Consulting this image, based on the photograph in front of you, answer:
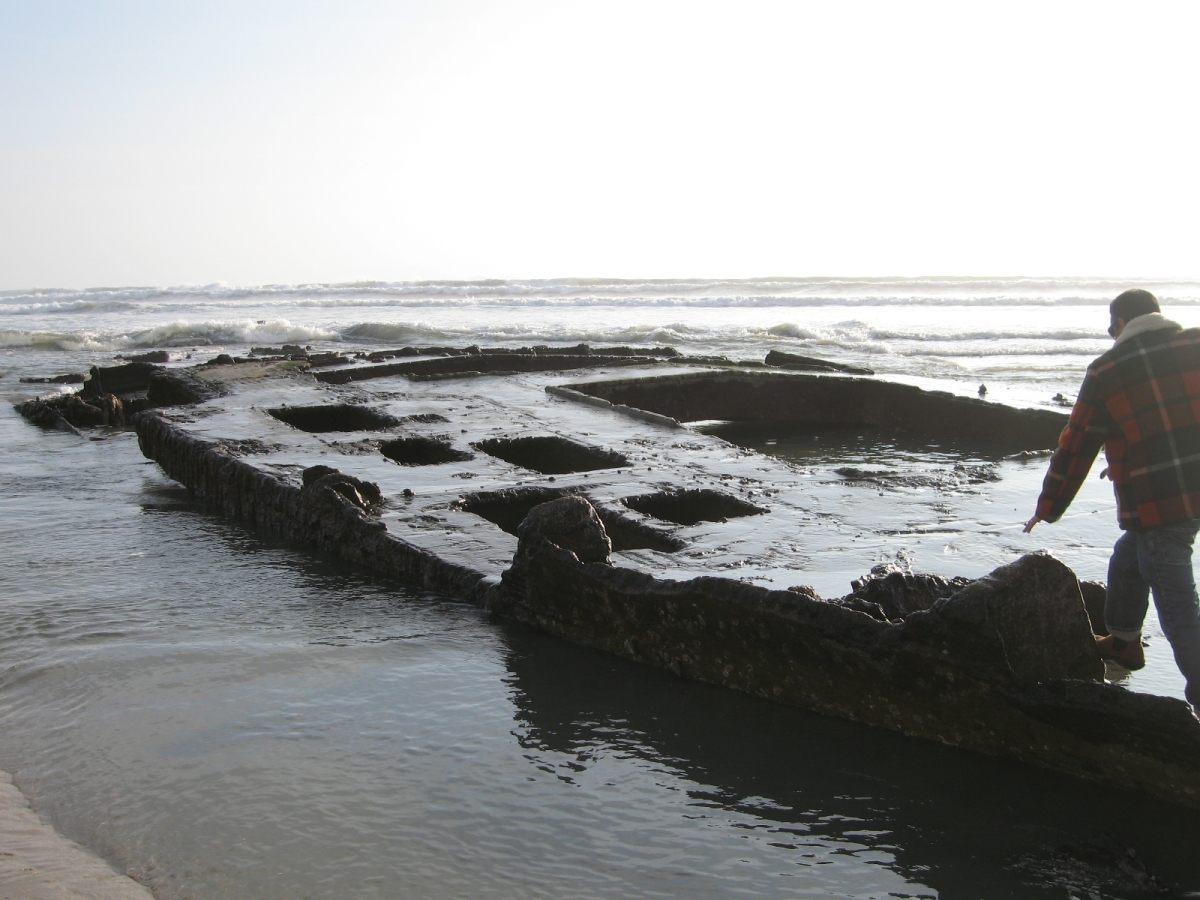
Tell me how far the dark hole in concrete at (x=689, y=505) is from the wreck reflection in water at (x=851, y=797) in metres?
1.94

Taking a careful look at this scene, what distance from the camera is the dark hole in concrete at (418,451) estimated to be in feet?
24.5

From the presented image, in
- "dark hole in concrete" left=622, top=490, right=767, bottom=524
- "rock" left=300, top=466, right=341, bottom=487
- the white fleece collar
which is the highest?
the white fleece collar

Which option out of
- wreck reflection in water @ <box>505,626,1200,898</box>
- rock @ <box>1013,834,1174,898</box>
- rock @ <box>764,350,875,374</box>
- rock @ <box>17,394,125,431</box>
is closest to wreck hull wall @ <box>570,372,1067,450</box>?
rock @ <box>764,350,875,374</box>

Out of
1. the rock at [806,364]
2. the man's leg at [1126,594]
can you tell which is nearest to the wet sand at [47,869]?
the man's leg at [1126,594]

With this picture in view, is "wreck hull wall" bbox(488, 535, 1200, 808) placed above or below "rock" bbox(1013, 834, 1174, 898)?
above

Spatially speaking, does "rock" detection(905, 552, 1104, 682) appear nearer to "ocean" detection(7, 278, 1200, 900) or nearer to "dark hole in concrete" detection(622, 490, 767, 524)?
"ocean" detection(7, 278, 1200, 900)

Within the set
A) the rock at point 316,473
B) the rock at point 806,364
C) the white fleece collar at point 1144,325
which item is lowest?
the rock at point 316,473

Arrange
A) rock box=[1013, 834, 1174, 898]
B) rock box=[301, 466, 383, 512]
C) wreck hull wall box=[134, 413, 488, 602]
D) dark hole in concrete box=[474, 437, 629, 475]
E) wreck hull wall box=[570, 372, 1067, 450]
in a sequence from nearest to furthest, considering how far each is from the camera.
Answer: rock box=[1013, 834, 1174, 898] < wreck hull wall box=[134, 413, 488, 602] < rock box=[301, 466, 383, 512] < dark hole in concrete box=[474, 437, 629, 475] < wreck hull wall box=[570, 372, 1067, 450]

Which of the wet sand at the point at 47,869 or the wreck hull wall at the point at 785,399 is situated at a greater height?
the wreck hull wall at the point at 785,399

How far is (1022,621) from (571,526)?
1.88 m

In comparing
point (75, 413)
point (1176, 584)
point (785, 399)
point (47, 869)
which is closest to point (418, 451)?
point (785, 399)

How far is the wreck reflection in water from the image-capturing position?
2.81m

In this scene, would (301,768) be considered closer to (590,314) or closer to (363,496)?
(363,496)

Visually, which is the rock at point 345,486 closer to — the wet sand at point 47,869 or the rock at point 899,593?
the wet sand at point 47,869
